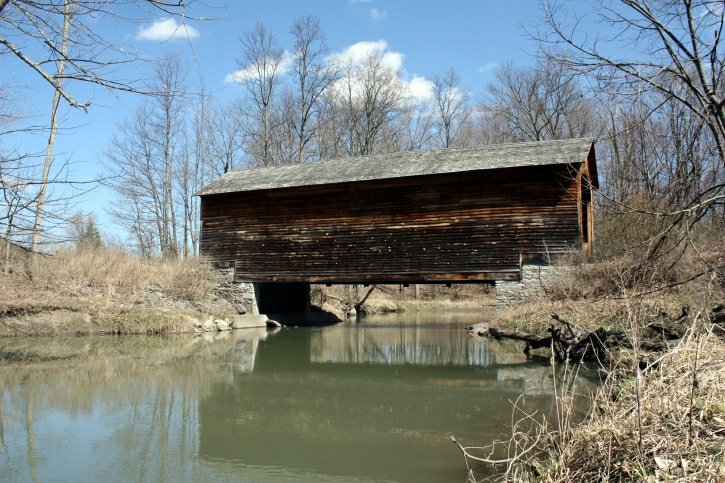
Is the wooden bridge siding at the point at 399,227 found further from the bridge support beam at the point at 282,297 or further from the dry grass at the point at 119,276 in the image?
the bridge support beam at the point at 282,297

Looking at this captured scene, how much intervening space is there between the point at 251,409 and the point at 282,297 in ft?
52.9

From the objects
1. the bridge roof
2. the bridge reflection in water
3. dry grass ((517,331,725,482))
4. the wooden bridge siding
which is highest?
the bridge roof

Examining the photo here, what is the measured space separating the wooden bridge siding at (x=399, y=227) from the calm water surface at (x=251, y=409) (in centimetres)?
354

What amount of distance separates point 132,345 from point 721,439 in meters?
13.9

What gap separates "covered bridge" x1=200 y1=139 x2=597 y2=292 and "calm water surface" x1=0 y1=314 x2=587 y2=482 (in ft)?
12.2

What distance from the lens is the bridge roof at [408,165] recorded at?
16.8 metres

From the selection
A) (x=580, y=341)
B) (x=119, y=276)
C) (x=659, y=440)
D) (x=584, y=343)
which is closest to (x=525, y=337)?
(x=584, y=343)

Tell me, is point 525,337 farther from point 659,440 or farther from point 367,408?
point 659,440

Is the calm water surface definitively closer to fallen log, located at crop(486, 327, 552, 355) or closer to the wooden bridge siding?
fallen log, located at crop(486, 327, 552, 355)

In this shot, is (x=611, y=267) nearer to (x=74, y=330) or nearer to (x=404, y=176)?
(x=404, y=176)

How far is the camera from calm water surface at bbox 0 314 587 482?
211 inches

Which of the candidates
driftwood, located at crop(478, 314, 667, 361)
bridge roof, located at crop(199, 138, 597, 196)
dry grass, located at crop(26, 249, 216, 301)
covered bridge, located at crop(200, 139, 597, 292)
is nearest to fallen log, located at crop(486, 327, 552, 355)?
driftwood, located at crop(478, 314, 667, 361)

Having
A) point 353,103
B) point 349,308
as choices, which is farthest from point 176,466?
point 353,103

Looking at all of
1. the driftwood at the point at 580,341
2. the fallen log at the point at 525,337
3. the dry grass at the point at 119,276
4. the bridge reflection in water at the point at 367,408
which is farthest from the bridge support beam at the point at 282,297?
the driftwood at the point at 580,341
